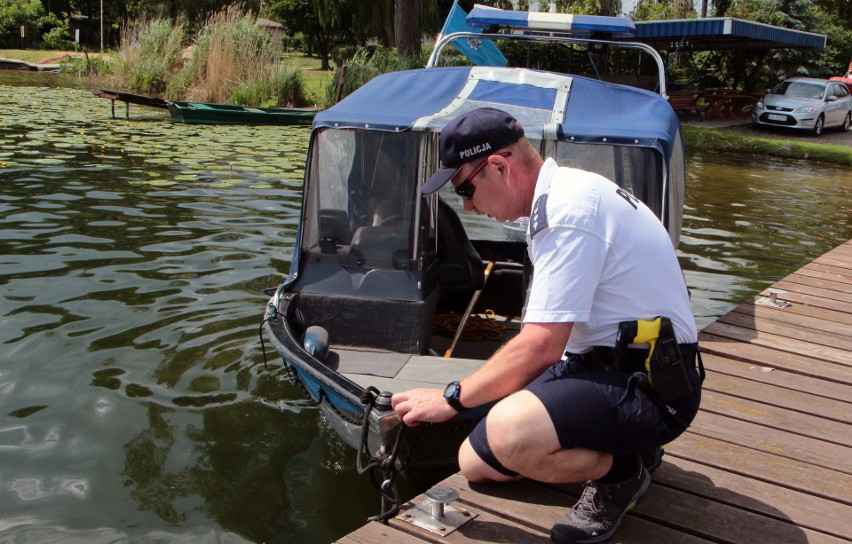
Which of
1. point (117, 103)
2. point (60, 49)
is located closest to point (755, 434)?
point (117, 103)

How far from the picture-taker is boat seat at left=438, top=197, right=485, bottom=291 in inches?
232

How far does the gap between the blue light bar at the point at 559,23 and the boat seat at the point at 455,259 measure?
1.71 m

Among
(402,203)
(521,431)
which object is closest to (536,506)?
(521,431)

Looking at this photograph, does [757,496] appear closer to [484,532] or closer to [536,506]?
[536,506]

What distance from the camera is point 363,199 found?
17.8 ft

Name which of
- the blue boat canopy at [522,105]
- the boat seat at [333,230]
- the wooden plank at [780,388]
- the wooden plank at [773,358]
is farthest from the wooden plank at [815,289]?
the boat seat at [333,230]

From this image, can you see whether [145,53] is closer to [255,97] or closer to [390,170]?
[255,97]

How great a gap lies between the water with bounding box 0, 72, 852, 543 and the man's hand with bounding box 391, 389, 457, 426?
5.09ft

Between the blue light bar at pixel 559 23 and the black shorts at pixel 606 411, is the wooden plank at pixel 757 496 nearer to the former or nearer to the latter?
the black shorts at pixel 606 411

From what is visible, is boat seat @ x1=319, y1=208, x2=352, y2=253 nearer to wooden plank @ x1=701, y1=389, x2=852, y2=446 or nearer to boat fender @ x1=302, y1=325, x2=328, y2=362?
boat fender @ x1=302, y1=325, x2=328, y2=362

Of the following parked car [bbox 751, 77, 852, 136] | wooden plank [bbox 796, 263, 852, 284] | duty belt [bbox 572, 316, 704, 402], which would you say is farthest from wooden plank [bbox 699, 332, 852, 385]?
parked car [bbox 751, 77, 852, 136]

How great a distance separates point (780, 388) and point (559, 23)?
312cm

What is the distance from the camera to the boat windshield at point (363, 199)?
5.35m

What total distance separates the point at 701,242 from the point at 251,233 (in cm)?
566
